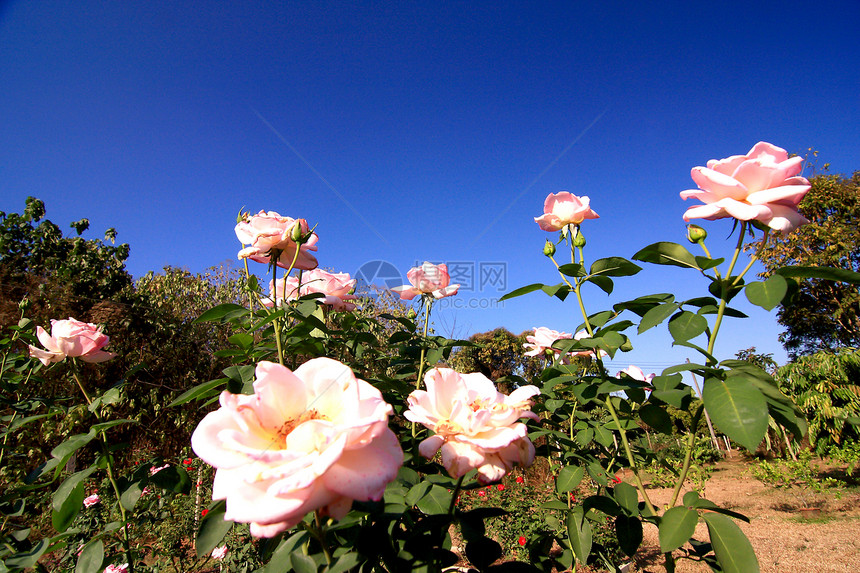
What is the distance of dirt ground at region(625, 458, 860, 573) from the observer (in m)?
3.62

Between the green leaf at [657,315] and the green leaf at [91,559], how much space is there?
1518 mm

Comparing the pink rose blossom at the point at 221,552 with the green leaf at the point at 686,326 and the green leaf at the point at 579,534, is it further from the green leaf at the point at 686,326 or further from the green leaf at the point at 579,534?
the green leaf at the point at 686,326

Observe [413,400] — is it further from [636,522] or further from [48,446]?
[48,446]

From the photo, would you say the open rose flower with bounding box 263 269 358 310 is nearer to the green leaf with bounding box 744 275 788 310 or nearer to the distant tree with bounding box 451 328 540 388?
the green leaf with bounding box 744 275 788 310

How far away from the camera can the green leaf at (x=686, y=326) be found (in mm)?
870

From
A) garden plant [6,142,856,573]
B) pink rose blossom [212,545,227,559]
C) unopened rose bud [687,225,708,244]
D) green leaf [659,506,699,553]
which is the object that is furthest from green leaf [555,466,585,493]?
pink rose blossom [212,545,227,559]

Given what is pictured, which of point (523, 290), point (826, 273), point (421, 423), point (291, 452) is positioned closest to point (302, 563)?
point (291, 452)

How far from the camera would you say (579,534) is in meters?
1.22

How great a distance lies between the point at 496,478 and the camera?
72 centimetres

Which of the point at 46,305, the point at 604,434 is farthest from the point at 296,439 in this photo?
the point at 46,305

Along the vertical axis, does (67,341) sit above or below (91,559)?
above

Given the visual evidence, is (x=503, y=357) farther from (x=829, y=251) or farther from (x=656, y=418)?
(x=656, y=418)

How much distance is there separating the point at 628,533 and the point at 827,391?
799cm

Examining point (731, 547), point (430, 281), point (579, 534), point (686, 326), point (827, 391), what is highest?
point (430, 281)
